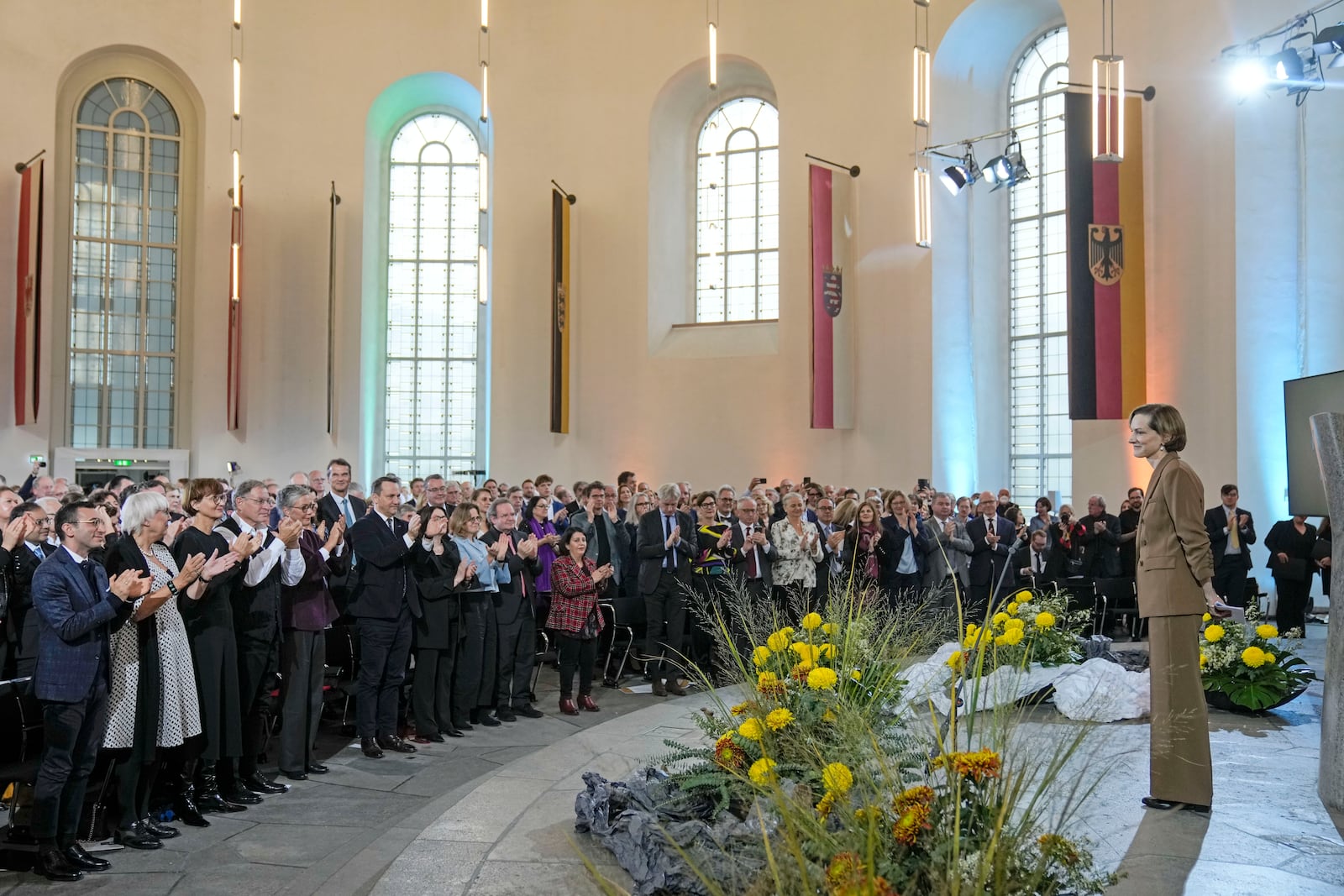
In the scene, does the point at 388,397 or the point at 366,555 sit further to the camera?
the point at 388,397

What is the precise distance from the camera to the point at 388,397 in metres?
20.2

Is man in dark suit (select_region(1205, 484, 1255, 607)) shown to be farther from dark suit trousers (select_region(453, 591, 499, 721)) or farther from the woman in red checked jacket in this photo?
dark suit trousers (select_region(453, 591, 499, 721))

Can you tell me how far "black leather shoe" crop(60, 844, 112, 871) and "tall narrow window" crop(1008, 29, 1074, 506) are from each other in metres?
14.7

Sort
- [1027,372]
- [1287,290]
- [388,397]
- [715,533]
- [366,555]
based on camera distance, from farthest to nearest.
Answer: [388,397], [1027,372], [1287,290], [715,533], [366,555]

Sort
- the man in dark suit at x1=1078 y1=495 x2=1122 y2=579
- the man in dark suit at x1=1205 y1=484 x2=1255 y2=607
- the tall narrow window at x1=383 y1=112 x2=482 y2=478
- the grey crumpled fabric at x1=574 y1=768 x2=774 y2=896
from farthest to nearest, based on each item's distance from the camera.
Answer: the tall narrow window at x1=383 y1=112 x2=482 y2=478, the man in dark suit at x1=1078 y1=495 x2=1122 y2=579, the man in dark suit at x1=1205 y1=484 x2=1255 y2=607, the grey crumpled fabric at x1=574 y1=768 x2=774 y2=896

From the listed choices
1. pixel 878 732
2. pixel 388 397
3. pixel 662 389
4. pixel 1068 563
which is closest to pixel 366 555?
pixel 878 732

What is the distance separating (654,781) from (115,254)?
57.9 ft

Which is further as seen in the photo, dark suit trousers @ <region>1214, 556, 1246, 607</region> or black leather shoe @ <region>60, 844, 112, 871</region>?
dark suit trousers @ <region>1214, 556, 1246, 607</region>

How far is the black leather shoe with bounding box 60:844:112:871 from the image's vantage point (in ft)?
15.4

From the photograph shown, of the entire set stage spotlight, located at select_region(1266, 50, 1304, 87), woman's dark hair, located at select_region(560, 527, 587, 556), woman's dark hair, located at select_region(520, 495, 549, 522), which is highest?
stage spotlight, located at select_region(1266, 50, 1304, 87)

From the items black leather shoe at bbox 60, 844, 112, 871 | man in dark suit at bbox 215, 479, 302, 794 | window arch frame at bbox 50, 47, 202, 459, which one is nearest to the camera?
black leather shoe at bbox 60, 844, 112, 871

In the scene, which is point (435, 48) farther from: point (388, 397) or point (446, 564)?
point (446, 564)

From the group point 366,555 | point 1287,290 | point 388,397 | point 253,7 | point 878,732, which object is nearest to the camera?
point 878,732

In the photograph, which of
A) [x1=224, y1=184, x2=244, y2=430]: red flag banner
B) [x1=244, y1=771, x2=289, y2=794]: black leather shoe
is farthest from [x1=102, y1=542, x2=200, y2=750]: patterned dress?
[x1=224, y1=184, x2=244, y2=430]: red flag banner
